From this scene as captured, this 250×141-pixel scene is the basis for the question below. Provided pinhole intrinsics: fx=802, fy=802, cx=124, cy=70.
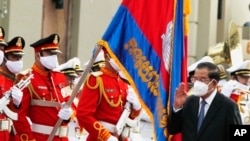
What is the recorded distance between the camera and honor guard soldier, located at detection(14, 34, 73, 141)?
8.88 metres

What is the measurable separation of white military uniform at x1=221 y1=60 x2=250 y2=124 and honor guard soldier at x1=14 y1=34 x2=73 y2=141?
5652 mm

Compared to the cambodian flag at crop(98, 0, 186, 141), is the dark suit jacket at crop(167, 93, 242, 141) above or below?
below

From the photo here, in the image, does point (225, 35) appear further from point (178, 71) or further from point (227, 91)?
point (178, 71)

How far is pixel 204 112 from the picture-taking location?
763 cm

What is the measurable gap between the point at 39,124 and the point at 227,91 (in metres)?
5.99

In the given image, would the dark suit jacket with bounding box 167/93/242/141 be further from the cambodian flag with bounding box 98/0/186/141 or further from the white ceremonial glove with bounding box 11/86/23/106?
the white ceremonial glove with bounding box 11/86/23/106

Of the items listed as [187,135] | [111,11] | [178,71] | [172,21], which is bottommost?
[187,135]

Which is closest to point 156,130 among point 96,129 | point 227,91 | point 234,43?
point 96,129

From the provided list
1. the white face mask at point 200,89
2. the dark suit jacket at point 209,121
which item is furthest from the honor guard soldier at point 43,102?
the white face mask at point 200,89

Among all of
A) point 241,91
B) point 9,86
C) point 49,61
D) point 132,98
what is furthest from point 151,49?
point 241,91

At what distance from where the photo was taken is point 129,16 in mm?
8086

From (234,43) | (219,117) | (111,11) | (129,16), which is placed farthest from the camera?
(234,43)

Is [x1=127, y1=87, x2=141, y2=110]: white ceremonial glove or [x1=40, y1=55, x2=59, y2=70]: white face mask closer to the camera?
[x1=127, y1=87, x2=141, y2=110]: white ceremonial glove

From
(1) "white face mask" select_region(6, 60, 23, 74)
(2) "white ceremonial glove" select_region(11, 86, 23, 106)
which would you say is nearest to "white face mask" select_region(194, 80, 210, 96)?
(2) "white ceremonial glove" select_region(11, 86, 23, 106)
